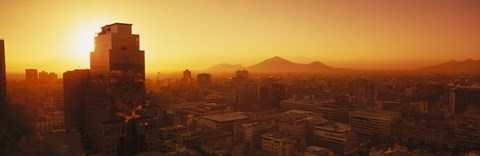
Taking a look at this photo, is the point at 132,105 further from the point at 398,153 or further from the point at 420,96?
the point at 420,96

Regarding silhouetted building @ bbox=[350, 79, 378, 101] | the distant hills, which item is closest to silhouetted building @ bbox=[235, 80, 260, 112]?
silhouetted building @ bbox=[350, 79, 378, 101]

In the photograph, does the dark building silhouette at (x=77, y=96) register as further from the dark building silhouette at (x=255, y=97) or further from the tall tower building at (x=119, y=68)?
the dark building silhouette at (x=255, y=97)

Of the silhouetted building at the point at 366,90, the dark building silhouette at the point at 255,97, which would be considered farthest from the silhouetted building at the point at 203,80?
the silhouetted building at the point at 366,90

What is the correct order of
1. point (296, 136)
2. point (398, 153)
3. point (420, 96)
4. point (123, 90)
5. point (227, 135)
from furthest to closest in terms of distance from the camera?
1. point (420, 96)
2. point (227, 135)
3. point (296, 136)
4. point (123, 90)
5. point (398, 153)

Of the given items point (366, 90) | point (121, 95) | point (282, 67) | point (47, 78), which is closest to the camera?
point (121, 95)

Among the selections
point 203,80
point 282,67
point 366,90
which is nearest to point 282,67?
point 282,67

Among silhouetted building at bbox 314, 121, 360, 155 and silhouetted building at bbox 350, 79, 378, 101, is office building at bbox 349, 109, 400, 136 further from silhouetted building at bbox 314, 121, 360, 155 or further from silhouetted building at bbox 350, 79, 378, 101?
silhouetted building at bbox 350, 79, 378, 101

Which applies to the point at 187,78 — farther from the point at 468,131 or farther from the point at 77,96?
the point at 468,131

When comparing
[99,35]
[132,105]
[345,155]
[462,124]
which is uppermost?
[99,35]

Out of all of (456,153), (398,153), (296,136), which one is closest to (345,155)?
(296,136)
